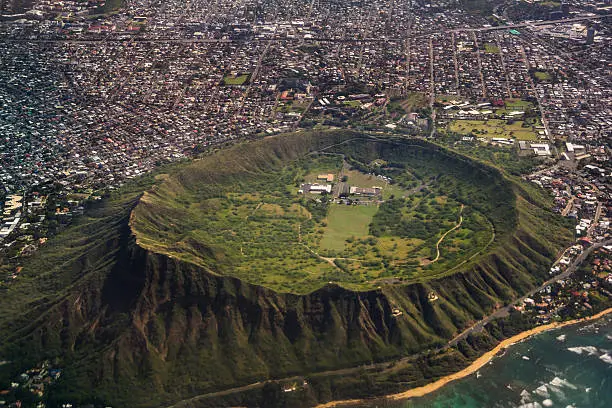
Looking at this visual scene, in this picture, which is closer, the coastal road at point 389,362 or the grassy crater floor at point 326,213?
the coastal road at point 389,362

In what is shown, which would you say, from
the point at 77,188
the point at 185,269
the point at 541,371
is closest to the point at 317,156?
the point at 77,188

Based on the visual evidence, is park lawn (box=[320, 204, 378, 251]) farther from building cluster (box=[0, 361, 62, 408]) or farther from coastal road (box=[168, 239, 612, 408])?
building cluster (box=[0, 361, 62, 408])

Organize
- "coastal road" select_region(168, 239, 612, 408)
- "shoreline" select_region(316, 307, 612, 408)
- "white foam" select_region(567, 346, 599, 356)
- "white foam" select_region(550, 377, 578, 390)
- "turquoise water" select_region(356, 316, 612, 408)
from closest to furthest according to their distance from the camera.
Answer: "coastal road" select_region(168, 239, 612, 408) < "turquoise water" select_region(356, 316, 612, 408) < "shoreline" select_region(316, 307, 612, 408) < "white foam" select_region(550, 377, 578, 390) < "white foam" select_region(567, 346, 599, 356)

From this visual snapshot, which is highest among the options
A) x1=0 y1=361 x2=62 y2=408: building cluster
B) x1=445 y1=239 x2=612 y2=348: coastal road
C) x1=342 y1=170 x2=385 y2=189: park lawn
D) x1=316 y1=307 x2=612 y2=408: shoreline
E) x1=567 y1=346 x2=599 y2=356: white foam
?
x1=0 y1=361 x2=62 y2=408: building cluster

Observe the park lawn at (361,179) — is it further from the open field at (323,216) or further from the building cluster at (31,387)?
the building cluster at (31,387)

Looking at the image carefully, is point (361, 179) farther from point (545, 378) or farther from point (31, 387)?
point (31, 387)

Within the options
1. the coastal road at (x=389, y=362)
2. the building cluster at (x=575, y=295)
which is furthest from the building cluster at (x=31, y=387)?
the building cluster at (x=575, y=295)

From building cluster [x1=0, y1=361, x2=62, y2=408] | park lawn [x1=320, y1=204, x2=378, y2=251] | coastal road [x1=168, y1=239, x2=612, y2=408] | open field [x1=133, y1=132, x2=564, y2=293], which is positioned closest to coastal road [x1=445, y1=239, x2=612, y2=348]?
coastal road [x1=168, y1=239, x2=612, y2=408]
